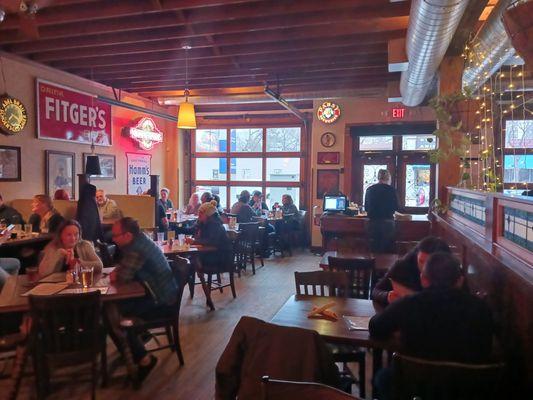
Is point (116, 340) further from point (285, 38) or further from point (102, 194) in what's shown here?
point (102, 194)

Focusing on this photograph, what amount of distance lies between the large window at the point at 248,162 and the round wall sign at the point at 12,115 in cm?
527

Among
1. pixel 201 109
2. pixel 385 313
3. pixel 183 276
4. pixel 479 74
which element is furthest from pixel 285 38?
pixel 201 109

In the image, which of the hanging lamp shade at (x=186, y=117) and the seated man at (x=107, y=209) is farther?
the seated man at (x=107, y=209)

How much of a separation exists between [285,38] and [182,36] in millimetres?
1287

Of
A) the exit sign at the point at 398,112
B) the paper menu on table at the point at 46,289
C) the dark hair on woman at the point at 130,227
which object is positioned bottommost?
the paper menu on table at the point at 46,289

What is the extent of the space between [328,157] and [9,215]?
20.6ft

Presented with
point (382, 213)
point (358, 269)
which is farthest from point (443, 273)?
point (382, 213)

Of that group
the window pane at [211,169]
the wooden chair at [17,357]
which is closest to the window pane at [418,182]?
the window pane at [211,169]

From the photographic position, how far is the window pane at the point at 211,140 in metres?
11.5

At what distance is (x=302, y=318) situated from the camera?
273cm

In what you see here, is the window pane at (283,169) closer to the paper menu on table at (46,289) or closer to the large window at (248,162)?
the large window at (248,162)

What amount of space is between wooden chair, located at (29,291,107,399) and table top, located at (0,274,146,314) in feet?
0.60

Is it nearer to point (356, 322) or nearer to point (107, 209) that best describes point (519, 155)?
point (356, 322)

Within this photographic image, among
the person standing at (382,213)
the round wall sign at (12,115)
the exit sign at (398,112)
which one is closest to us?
the person standing at (382,213)
